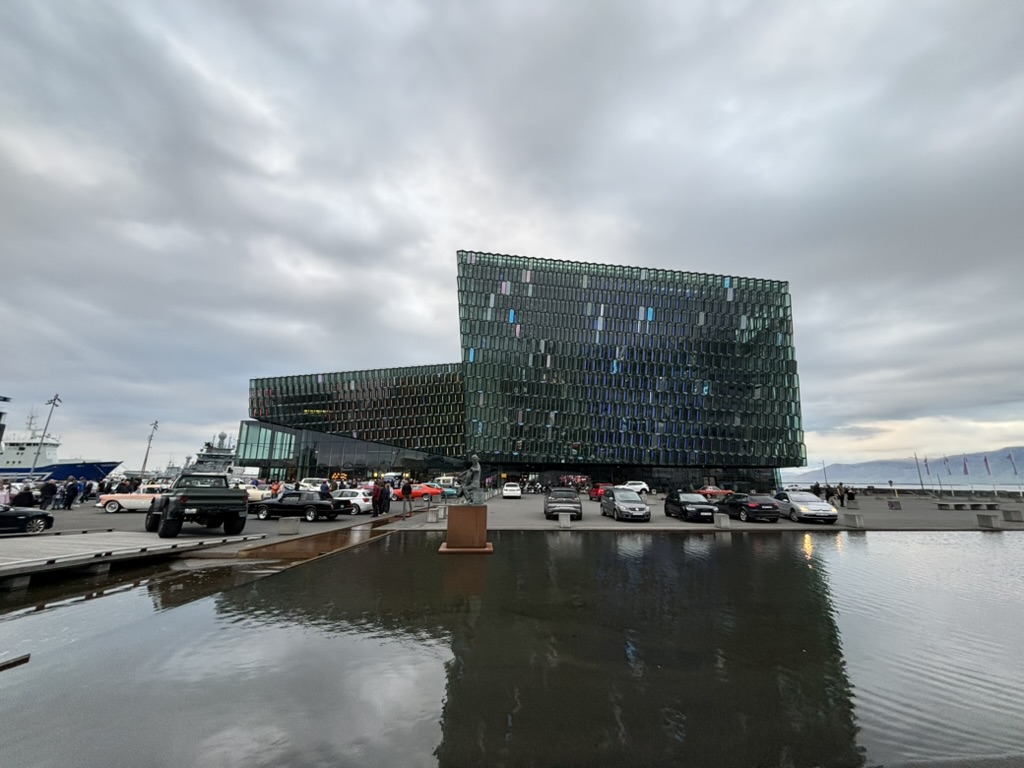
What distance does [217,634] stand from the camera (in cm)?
648

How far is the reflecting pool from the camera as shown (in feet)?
12.4

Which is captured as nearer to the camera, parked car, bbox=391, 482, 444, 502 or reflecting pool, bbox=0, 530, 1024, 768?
reflecting pool, bbox=0, 530, 1024, 768

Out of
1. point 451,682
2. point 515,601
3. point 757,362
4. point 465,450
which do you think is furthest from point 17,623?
point 757,362

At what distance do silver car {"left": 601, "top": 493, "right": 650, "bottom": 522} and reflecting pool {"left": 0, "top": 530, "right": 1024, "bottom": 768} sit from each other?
13.8 metres

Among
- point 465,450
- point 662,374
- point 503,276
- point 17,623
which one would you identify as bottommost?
point 17,623

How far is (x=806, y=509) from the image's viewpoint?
24094 millimetres

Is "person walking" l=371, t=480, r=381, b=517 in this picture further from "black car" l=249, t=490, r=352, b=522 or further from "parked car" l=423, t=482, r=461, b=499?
"parked car" l=423, t=482, r=461, b=499

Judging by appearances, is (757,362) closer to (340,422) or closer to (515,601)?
(340,422)

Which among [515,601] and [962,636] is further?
[515,601]

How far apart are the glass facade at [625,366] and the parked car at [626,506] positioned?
57315 millimetres

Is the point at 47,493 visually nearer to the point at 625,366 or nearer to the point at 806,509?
the point at 806,509

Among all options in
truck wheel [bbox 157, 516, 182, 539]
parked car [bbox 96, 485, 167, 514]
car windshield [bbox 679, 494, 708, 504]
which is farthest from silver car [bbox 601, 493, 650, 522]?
parked car [bbox 96, 485, 167, 514]

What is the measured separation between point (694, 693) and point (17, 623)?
9434mm

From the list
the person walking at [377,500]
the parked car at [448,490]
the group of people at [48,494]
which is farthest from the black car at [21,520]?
the parked car at [448,490]
